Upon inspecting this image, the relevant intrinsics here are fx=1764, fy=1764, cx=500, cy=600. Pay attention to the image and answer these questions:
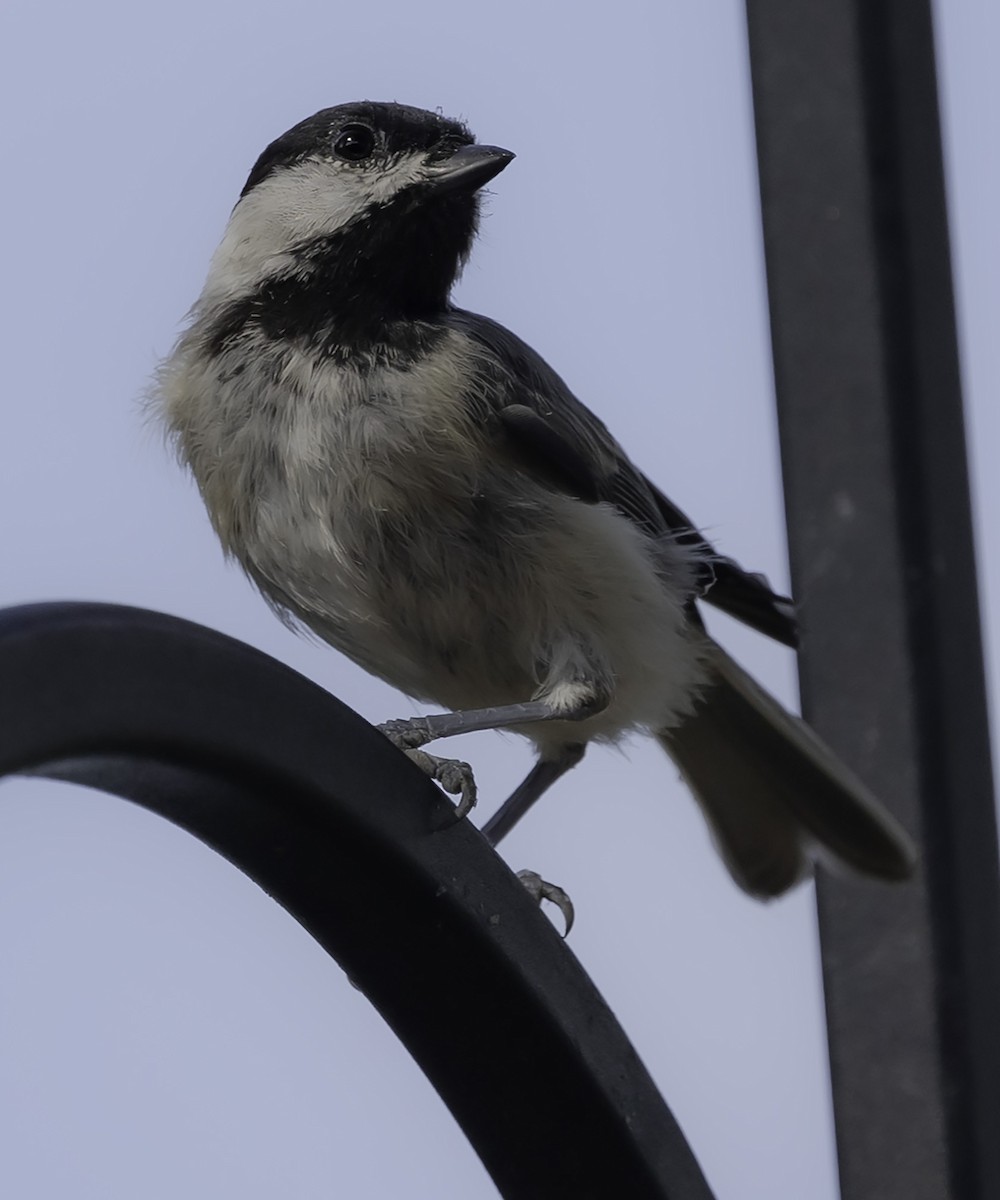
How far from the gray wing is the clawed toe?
0.62 metres

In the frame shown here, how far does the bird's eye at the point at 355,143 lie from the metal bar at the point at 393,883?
1521mm

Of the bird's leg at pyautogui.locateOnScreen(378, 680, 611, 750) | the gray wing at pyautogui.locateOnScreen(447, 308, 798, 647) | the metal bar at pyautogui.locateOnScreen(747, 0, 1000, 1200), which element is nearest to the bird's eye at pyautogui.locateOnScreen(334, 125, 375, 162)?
the gray wing at pyautogui.locateOnScreen(447, 308, 798, 647)

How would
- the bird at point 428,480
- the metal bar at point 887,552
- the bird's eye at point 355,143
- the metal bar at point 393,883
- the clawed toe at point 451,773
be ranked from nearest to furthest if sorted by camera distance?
the metal bar at point 393,883 → the metal bar at point 887,552 → the clawed toe at point 451,773 → the bird at point 428,480 → the bird's eye at point 355,143

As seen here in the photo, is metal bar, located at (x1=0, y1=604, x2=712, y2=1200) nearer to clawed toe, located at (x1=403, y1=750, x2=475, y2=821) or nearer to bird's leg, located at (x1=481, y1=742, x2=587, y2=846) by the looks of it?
clawed toe, located at (x1=403, y1=750, x2=475, y2=821)

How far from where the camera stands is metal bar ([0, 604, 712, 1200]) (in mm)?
1113

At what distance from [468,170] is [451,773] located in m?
1.04

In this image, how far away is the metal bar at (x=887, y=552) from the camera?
4.31 feet

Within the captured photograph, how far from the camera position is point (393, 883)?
4.42 ft

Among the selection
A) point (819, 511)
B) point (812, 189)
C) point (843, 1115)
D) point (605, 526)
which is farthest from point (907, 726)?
point (605, 526)

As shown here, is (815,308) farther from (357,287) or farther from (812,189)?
(357,287)

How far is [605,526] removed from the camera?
2580mm

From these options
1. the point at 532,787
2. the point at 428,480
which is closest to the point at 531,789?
the point at 532,787

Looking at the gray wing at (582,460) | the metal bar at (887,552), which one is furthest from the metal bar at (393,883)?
the gray wing at (582,460)

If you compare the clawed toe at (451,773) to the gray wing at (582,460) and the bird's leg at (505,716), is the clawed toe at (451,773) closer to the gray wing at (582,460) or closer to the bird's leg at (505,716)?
the bird's leg at (505,716)
